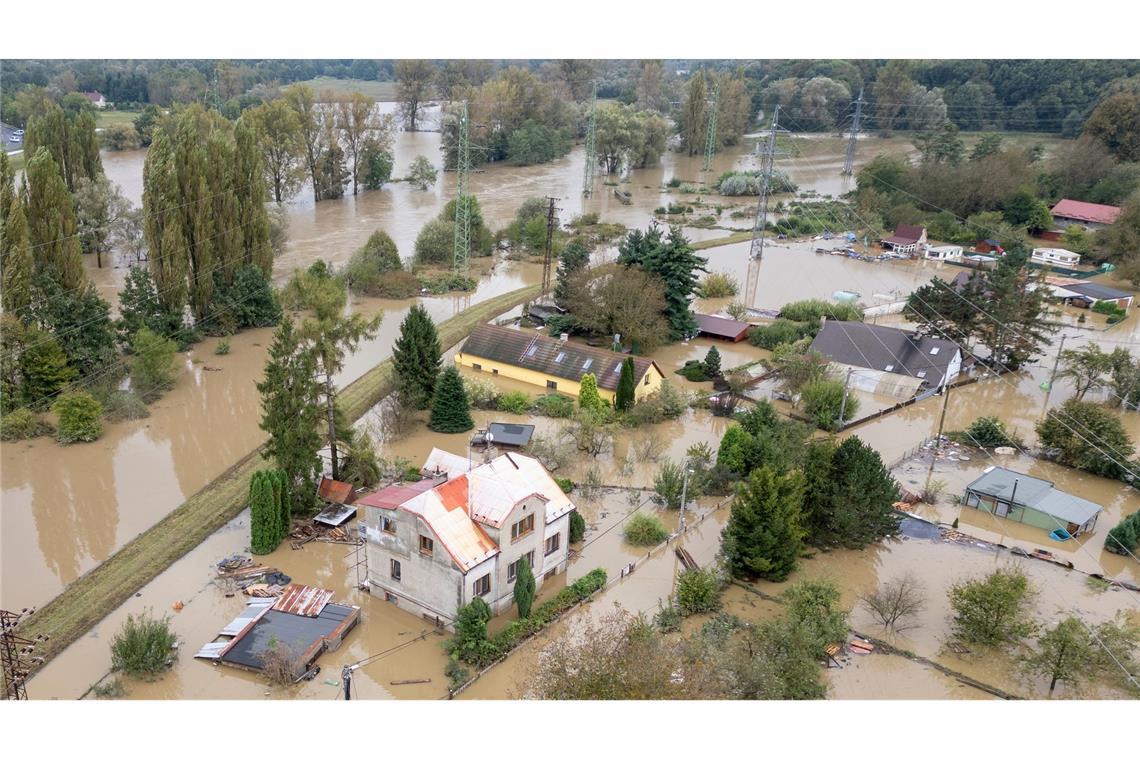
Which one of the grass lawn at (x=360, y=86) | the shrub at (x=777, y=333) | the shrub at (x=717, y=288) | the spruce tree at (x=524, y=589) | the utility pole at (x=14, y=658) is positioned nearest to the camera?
the utility pole at (x=14, y=658)

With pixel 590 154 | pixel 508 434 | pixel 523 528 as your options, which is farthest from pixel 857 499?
pixel 590 154

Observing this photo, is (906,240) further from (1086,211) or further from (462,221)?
(462,221)

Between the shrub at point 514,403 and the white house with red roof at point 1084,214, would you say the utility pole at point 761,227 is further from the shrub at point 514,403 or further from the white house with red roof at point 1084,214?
the white house with red roof at point 1084,214

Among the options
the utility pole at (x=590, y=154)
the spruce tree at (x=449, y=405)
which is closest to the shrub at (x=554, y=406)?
the spruce tree at (x=449, y=405)

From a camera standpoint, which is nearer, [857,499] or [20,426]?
[857,499]

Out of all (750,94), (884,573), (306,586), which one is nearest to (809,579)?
(884,573)

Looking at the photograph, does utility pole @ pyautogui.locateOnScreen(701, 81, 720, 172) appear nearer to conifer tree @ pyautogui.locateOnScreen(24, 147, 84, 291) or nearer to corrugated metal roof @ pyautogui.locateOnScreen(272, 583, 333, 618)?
conifer tree @ pyautogui.locateOnScreen(24, 147, 84, 291)
